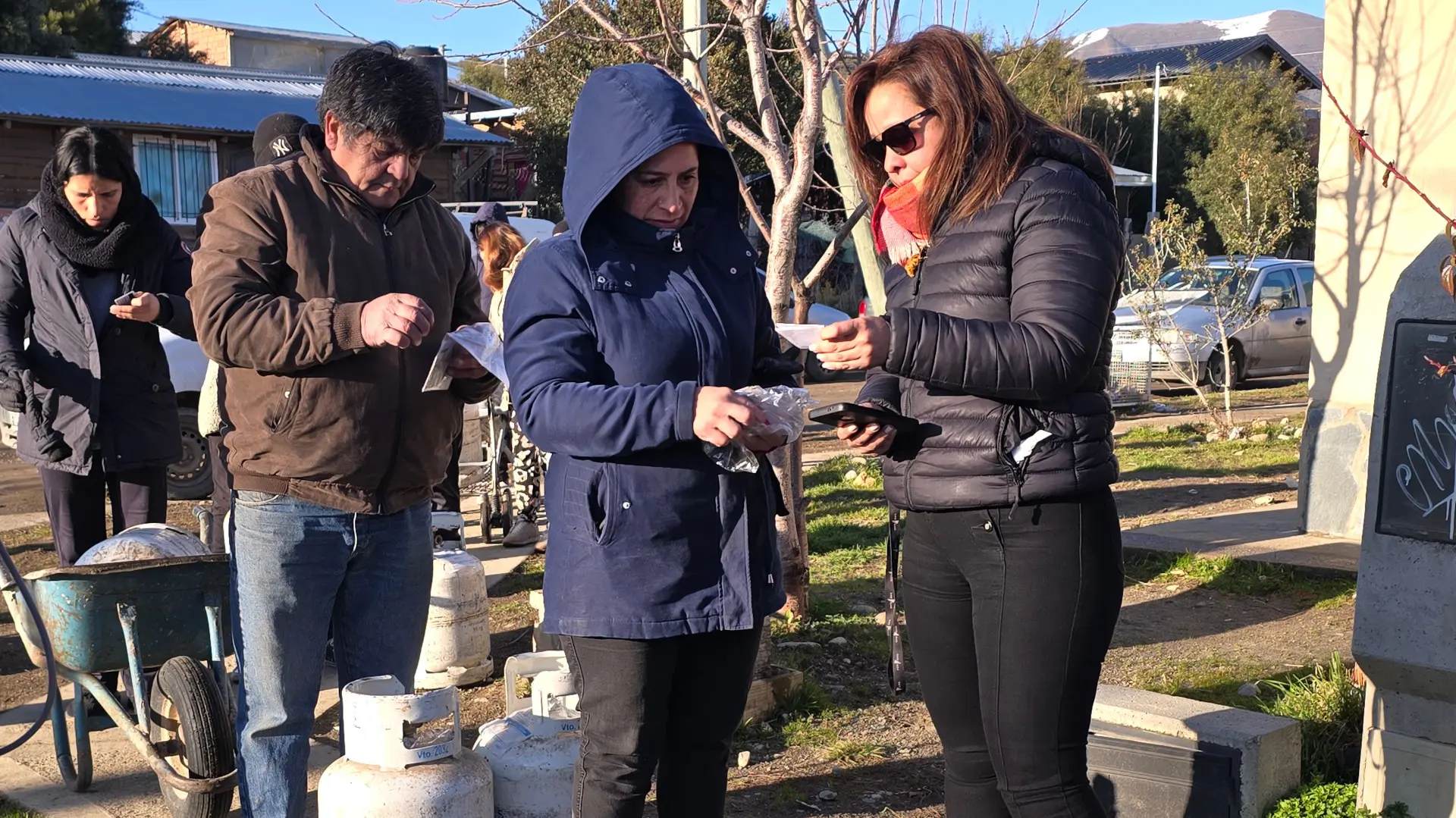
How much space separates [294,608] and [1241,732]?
2.49m

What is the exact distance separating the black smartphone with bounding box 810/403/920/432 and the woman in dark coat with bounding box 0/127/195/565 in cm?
289

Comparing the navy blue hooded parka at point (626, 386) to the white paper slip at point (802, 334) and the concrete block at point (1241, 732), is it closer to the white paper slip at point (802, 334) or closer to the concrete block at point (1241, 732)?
the white paper slip at point (802, 334)

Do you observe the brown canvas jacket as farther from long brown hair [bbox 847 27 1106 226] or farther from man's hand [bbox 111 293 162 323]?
man's hand [bbox 111 293 162 323]

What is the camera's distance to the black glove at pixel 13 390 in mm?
4666

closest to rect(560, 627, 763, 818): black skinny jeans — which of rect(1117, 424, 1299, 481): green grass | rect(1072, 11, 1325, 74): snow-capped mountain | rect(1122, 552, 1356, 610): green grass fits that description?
rect(1122, 552, 1356, 610): green grass

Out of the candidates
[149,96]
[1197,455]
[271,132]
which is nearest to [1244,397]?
[1197,455]

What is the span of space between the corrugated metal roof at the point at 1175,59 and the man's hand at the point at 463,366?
3888 centimetres

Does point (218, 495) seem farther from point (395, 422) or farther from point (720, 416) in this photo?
point (720, 416)

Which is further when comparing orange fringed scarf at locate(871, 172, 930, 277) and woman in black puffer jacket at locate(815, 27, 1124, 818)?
orange fringed scarf at locate(871, 172, 930, 277)

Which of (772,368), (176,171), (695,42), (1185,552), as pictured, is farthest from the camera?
(176,171)

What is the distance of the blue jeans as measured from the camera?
3.09 m

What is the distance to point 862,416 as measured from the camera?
2.56m

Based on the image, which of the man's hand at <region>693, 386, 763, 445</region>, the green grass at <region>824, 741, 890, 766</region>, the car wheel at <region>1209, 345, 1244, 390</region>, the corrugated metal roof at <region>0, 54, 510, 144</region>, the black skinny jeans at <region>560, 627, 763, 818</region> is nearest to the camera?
the man's hand at <region>693, 386, 763, 445</region>

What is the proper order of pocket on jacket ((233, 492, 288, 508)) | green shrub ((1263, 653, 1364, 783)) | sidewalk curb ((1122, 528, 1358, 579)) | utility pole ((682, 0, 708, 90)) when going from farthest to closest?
sidewalk curb ((1122, 528, 1358, 579)) → utility pole ((682, 0, 708, 90)) → green shrub ((1263, 653, 1364, 783)) → pocket on jacket ((233, 492, 288, 508))
